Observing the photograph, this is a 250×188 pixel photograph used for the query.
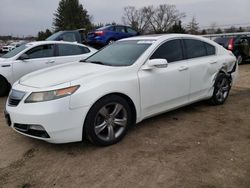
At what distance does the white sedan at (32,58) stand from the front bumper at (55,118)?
12.4ft

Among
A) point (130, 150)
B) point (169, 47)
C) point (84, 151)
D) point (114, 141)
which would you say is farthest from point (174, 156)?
point (169, 47)

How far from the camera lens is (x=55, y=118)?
3293mm

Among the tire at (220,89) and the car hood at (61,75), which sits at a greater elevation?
the car hood at (61,75)

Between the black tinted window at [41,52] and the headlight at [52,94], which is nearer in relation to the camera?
the headlight at [52,94]

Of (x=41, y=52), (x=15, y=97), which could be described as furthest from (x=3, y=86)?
(x=15, y=97)

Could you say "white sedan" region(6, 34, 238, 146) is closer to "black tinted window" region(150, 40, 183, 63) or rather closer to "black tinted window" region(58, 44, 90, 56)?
"black tinted window" region(150, 40, 183, 63)

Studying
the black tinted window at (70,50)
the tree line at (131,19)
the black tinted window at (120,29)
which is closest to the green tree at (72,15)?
the tree line at (131,19)

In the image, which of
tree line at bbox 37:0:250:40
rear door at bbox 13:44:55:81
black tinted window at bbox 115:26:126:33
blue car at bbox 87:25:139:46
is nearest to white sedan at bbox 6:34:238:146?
Result: rear door at bbox 13:44:55:81

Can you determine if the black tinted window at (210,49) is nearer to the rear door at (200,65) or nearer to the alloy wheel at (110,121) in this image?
the rear door at (200,65)

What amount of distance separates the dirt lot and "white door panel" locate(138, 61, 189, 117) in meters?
0.37

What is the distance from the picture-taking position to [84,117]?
343 centimetres

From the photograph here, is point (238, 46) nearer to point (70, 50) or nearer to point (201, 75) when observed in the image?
point (70, 50)

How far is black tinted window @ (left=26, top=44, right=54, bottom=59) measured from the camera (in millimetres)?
7280

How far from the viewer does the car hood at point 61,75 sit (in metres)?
Answer: 3.62
